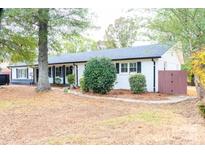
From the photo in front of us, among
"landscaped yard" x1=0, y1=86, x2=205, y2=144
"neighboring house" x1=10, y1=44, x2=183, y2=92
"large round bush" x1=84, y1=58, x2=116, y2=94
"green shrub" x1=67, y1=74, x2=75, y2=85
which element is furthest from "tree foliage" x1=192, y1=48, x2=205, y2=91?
"green shrub" x1=67, y1=74, x2=75, y2=85

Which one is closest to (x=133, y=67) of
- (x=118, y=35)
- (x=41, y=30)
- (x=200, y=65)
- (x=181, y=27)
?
(x=181, y=27)

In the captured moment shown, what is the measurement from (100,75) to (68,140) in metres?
12.1

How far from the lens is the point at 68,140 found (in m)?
7.83

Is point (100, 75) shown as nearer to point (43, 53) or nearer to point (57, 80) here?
point (43, 53)

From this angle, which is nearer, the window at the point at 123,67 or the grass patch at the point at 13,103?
the grass patch at the point at 13,103

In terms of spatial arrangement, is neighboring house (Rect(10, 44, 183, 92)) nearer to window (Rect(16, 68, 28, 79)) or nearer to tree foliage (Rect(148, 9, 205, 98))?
tree foliage (Rect(148, 9, 205, 98))

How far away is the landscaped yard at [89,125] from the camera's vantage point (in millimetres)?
7949

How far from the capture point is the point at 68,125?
10.2m

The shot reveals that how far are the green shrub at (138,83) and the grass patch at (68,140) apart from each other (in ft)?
40.7

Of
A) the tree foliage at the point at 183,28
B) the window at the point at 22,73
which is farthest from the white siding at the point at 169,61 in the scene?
the window at the point at 22,73

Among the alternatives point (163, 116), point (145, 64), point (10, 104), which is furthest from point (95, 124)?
point (145, 64)

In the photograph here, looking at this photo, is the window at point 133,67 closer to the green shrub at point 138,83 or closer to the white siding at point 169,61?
the white siding at point 169,61

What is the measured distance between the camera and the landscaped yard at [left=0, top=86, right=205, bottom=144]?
7.95 metres
